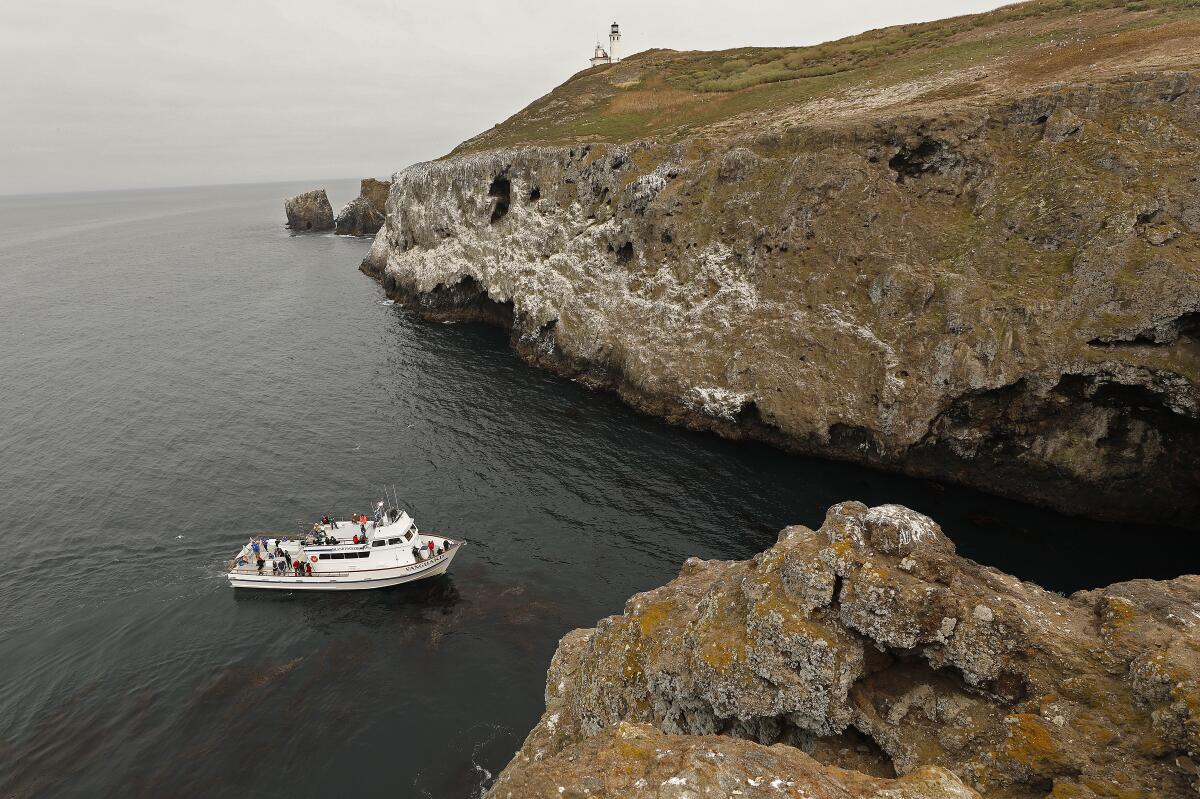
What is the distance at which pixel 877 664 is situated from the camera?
→ 15.0 metres

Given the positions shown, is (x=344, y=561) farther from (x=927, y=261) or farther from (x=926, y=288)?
(x=927, y=261)

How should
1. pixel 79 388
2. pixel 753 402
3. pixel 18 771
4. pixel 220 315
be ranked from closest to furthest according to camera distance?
pixel 18 771, pixel 753 402, pixel 79 388, pixel 220 315

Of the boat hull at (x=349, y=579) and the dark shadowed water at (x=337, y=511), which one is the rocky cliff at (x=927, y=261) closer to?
the dark shadowed water at (x=337, y=511)

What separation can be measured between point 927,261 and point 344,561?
48.8m

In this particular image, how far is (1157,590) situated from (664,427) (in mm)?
38850

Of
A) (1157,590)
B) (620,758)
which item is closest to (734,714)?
(620,758)

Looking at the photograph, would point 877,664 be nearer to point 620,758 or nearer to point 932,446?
point 620,758

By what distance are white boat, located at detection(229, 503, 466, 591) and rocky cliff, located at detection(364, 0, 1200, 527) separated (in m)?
25.9

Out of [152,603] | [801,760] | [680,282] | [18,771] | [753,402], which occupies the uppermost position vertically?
[680,282]

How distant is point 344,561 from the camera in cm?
3712

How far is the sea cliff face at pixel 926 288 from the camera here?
123 ft

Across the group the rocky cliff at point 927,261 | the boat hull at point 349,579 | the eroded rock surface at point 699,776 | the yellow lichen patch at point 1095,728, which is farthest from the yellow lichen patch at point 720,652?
the rocky cliff at point 927,261

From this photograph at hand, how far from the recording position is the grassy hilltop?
171ft

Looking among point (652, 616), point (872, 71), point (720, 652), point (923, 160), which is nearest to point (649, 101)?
point (872, 71)
